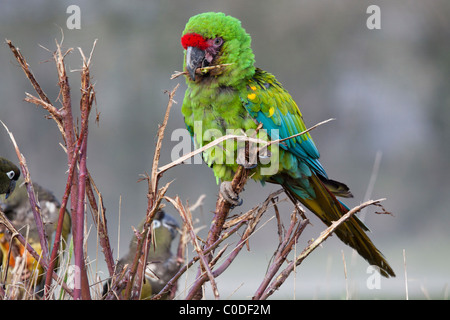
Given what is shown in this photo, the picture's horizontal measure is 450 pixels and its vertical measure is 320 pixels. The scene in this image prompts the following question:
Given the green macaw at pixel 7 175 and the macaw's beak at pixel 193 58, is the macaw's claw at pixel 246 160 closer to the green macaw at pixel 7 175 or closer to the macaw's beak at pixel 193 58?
Result: the macaw's beak at pixel 193 58

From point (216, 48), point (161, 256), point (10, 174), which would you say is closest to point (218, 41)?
point (216, 48)

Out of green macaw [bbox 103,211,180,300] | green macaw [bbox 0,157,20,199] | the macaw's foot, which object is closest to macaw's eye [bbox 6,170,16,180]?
green macaw [bbox 0,157,20,199]

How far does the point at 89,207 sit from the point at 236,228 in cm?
25

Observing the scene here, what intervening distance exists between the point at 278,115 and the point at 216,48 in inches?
8.6

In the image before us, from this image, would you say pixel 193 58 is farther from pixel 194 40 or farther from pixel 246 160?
pixel 246 160

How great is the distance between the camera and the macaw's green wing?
1.12 metres

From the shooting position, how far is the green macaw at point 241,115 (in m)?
1.05

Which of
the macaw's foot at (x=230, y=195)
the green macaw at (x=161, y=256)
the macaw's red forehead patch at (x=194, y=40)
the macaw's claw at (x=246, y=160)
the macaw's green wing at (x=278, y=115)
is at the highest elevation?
the macaw's red forehead patch at (x=194, y=40)

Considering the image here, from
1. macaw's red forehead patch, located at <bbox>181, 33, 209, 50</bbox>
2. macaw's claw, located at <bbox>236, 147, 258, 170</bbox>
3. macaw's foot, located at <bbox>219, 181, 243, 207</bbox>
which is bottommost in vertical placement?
macaw's foot, located at <bbox>219, 181, 243, 207</bbox>

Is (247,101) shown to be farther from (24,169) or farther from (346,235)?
(24,169)

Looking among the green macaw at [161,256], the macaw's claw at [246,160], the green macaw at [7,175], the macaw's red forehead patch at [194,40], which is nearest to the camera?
the macaw's claw at [246,160]

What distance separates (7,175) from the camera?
1290 mm

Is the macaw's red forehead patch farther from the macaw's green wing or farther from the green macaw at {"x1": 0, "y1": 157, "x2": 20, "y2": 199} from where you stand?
the green macaw at {"x1": 0, "y1": 157, "x2": 20, "y2": 199}

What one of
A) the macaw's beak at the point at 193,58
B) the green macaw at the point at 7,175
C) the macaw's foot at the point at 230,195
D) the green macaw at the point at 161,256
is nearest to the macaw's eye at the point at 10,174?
the green macaw at the point at 7,175
